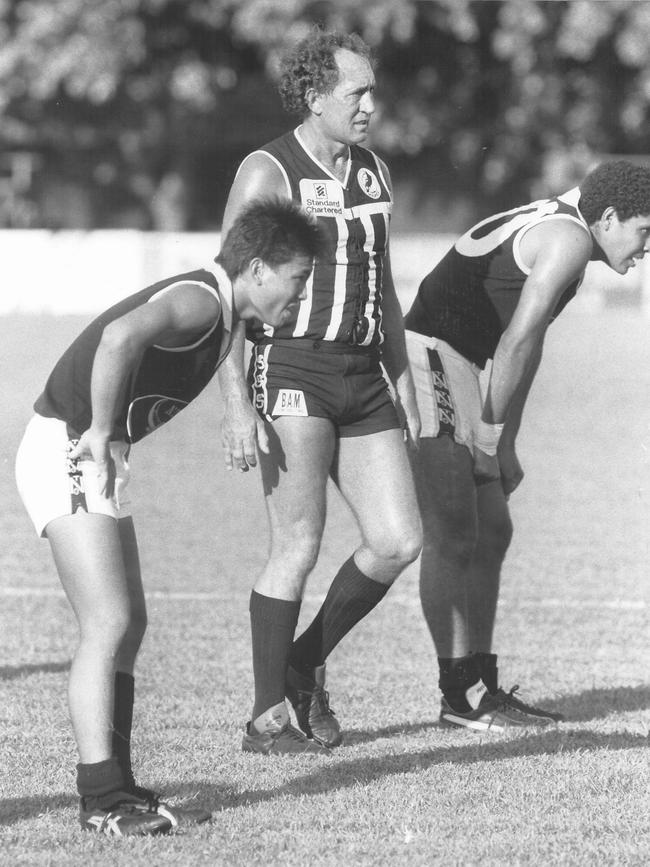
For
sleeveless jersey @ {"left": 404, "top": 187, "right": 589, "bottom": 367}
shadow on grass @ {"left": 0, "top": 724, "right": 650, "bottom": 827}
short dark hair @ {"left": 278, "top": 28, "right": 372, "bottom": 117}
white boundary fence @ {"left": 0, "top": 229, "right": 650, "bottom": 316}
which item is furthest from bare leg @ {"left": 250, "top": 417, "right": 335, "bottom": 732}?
white boundary fence @ {"left": 0, "top": 229, "right": 650, "bottom": 316}

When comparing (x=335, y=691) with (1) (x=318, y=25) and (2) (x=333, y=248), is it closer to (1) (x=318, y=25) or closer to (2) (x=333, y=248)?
(2) (x=333, y=248)

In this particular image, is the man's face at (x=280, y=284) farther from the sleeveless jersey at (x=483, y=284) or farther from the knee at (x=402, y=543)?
the sleeveless jersey at (x=483, y=284)

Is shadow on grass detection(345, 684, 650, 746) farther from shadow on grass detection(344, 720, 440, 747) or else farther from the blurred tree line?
the blurred tree line

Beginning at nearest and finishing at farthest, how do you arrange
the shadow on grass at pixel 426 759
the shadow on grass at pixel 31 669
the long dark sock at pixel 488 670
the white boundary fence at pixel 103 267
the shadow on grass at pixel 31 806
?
the shadow on grass at pixel 31 806
the shadow on grass at pixel 426 759
the long dark sock at pixel 488 670
the shadow on grass at pixel 31 669
the white boundary fence at pixel 103 267

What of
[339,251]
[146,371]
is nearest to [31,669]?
[339,251]

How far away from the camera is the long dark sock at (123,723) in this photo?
3.74m

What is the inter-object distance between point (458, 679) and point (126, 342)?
2.03 meters

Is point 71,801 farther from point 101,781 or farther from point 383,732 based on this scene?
point 383,732

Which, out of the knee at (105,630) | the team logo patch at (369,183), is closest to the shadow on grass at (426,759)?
the knee at (105,630)

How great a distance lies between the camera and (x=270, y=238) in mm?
3756

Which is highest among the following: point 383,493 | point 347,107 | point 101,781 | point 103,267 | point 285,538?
point 103,267

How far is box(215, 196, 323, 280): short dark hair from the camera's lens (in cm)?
375

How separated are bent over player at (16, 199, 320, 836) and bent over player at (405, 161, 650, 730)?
1150 mm

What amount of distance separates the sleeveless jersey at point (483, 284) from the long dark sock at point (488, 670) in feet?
3.35
